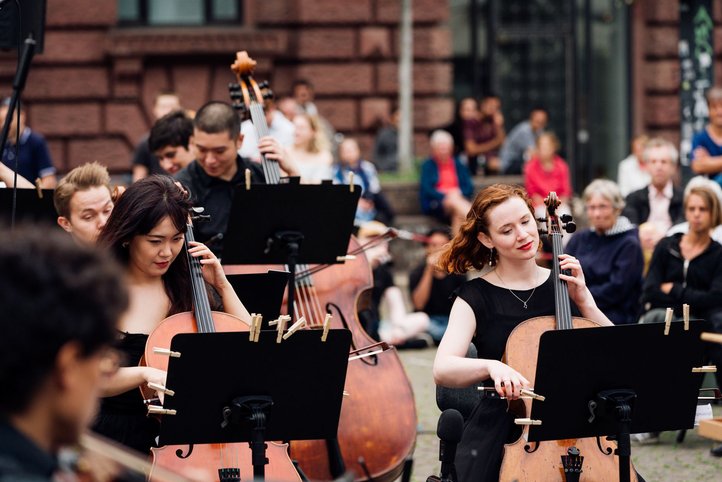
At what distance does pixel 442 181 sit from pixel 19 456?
11.2 m

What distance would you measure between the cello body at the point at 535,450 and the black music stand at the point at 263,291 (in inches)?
48.3

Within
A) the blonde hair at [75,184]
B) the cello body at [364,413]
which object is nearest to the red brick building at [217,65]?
the cello body at [364,413]

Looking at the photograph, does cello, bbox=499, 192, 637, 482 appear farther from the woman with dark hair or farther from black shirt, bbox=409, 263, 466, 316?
black shirt, bbox=409, 263, 466, 316

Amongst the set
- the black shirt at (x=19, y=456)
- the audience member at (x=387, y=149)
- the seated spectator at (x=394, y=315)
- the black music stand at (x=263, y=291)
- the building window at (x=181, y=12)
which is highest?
the building window at (x=181, y=12)

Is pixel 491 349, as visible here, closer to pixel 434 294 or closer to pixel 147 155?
pixel 147 155

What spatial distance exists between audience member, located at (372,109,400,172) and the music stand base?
1032 cm

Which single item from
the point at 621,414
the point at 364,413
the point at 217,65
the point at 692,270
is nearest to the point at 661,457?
the point at 692,270

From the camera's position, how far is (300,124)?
11.5 metres

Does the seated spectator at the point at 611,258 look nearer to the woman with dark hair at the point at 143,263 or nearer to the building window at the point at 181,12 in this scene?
the woman with dark hair at the point at 143,263

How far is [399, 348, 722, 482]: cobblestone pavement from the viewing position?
6.74 metres

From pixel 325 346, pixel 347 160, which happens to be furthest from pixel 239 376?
pixel 347 160

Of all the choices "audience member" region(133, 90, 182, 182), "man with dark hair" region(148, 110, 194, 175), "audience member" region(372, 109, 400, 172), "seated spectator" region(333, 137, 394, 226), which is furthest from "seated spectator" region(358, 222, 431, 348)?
"audience member" region(372, 109, 400, 172)

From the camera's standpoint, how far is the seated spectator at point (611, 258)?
819cm

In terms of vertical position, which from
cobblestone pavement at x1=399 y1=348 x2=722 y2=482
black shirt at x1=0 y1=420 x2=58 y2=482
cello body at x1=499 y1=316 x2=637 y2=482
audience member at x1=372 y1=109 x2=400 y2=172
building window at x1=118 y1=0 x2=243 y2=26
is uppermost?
building window at x1=118 y1=0 x2=243 y2=26
